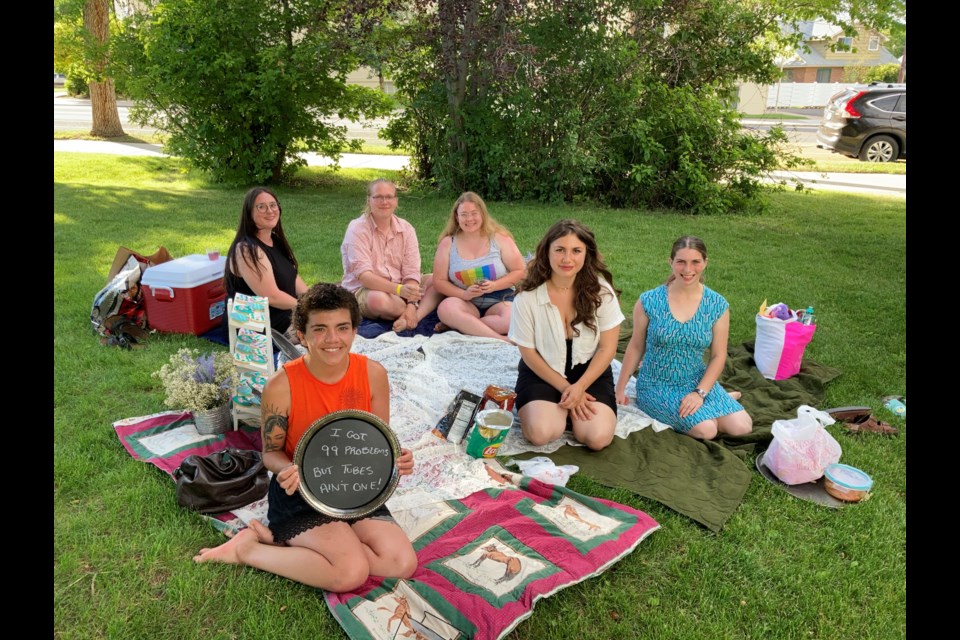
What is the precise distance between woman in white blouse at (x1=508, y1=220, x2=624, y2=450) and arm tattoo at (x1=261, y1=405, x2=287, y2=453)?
1551 mm

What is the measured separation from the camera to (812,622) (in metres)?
2.59

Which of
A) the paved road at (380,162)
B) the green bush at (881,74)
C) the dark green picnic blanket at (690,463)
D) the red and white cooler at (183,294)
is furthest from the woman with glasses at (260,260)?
the green bush at (881,74)

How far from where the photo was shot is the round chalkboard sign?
103 inches

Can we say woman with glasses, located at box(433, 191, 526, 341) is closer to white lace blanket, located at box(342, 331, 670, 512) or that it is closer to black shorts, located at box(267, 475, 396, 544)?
white lace blanket, located at box(342, 331, 670, 512)

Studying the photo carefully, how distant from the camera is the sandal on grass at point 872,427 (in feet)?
13.2

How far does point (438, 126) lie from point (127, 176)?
6301 millimetres

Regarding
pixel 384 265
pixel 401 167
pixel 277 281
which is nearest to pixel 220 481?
pixel 277 281

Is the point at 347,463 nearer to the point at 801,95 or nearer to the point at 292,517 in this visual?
the point at 292,517

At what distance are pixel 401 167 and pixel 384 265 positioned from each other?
9488 millimetres

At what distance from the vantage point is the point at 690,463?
3.69 m

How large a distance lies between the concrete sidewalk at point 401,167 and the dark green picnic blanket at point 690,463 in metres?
8.39
